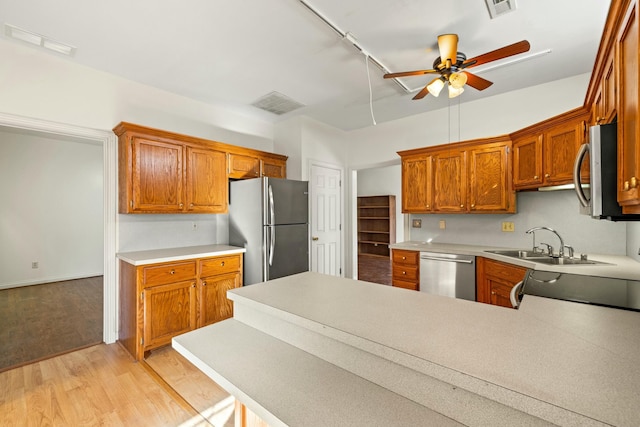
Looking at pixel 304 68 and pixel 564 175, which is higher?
pixel 304 68

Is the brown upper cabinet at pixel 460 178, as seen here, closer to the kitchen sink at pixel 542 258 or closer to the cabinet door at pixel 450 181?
the cabinet door at pixel 450 181

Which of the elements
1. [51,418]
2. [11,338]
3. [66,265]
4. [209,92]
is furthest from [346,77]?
[66,265]

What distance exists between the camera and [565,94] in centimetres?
297

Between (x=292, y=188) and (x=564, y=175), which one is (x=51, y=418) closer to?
(x=292, y=188)

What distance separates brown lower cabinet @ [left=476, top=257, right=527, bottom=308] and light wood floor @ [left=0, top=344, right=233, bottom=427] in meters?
2.53

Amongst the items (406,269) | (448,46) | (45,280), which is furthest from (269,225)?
(45,280)

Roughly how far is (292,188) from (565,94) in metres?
3.10

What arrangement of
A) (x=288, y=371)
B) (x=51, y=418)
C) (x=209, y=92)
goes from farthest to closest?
(x=209, y=92) → (x=51, y=418) → (x=288, y=371)

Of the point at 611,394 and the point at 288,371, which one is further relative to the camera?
the point at 288,371

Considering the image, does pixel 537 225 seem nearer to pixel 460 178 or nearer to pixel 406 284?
pixel 460 178

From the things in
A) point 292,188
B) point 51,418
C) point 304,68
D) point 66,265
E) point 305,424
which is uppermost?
point 304,68

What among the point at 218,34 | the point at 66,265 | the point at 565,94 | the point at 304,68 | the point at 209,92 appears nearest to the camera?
the point at 218,34

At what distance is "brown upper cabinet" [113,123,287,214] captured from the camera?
9.04 ft

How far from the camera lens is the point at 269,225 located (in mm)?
3227
